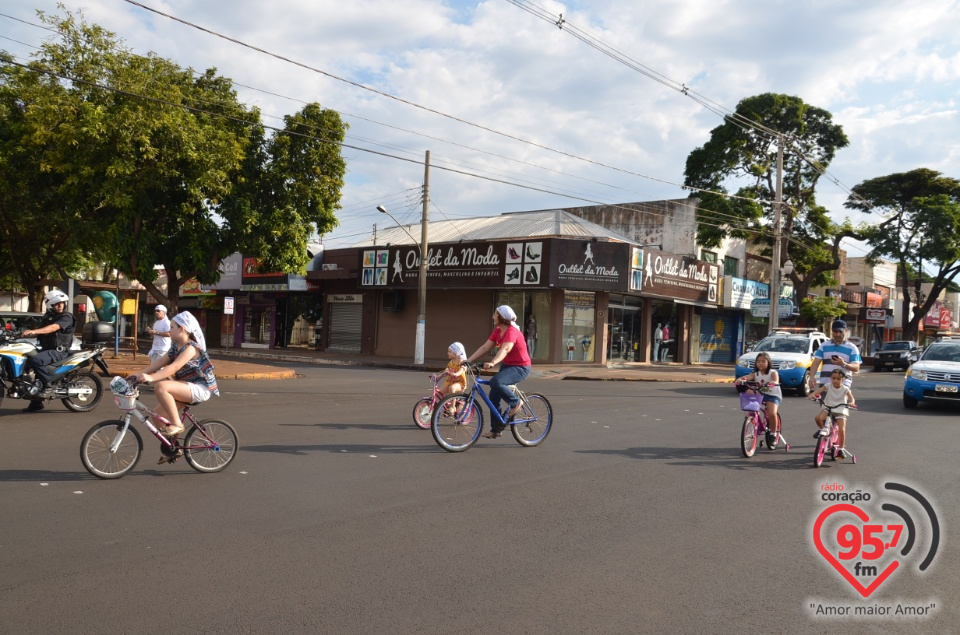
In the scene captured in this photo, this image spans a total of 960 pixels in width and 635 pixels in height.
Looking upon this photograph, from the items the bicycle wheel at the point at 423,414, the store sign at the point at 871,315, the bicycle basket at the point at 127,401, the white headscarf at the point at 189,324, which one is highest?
the store sign at the point at 871,315

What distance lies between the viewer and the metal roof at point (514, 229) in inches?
1255

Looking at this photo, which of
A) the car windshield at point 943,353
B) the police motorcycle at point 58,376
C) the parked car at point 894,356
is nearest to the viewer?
the police motorcycle at point 58,376

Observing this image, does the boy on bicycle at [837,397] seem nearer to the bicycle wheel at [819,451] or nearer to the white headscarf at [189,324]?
the bicycle wheel at [819,451]

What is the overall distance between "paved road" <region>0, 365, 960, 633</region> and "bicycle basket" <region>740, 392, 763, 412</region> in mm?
→ 671

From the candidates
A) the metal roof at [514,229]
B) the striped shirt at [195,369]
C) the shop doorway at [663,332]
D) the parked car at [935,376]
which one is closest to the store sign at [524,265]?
the metal roof at [514,229]

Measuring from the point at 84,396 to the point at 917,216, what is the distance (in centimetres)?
4505

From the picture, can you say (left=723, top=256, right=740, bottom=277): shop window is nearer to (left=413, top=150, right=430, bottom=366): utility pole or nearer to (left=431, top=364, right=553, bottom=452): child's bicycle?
(left=413, top=150, right=430, bottom=366): utility pole

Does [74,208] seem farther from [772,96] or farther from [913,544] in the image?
[772,96]

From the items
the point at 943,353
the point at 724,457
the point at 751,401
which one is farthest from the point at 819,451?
the point at 943,353

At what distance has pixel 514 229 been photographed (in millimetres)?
33250

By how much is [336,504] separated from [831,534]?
13.1ft

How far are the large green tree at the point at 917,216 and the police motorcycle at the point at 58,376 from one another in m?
42.9

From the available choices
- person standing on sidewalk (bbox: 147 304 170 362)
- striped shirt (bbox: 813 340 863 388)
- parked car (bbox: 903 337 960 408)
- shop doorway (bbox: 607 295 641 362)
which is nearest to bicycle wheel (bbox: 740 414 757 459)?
striped shirt (bbox: 813 340 863 388)

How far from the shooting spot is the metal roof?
105ft
